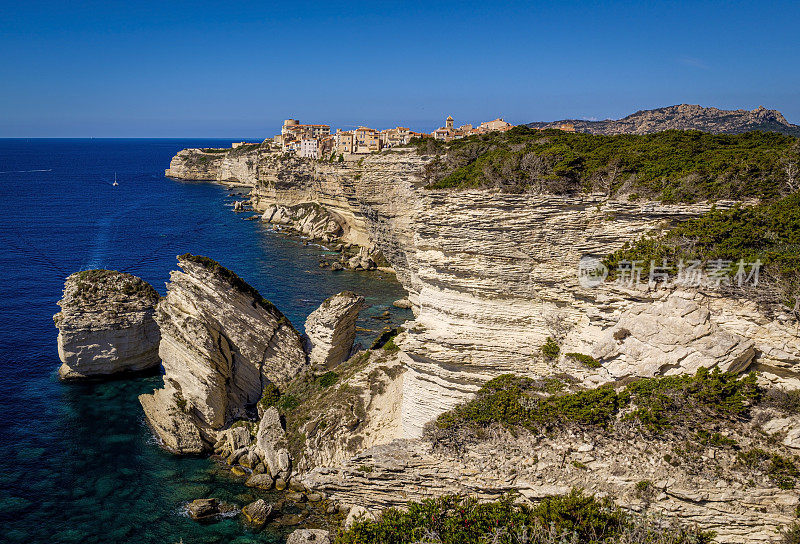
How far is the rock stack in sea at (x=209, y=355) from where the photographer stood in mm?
25219

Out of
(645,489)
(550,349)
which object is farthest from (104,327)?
(645,489)

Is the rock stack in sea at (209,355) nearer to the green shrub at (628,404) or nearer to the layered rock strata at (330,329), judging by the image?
the layered rock strata at (330,329)

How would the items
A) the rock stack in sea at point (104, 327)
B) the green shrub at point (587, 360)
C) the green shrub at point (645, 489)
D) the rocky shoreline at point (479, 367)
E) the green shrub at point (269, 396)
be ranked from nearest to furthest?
the green shrub at point (645, 489) < the rocky shoreline at point (479, 367) < the green shrub at point (587, 360) < the green shrub at point (269, 396) < the rock stack in sea at point (104, 327)

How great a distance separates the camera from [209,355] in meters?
25.2

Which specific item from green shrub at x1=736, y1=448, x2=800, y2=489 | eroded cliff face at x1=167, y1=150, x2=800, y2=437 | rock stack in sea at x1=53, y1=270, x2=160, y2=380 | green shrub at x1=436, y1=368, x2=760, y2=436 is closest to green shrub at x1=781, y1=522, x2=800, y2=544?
green shrub at x1=736, y1=448, x2=800, y2=489

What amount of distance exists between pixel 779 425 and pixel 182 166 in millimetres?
163068

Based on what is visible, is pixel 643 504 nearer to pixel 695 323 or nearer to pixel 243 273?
pixel 695 323

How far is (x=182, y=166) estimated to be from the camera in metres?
150

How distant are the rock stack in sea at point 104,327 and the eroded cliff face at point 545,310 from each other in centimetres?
2087

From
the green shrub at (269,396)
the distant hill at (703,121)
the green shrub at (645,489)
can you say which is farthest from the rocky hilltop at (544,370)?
the distant hill at (703,121)

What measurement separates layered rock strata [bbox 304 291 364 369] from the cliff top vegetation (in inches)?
365

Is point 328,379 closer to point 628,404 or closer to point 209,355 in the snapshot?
point 209,355

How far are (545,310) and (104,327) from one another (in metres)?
27.8

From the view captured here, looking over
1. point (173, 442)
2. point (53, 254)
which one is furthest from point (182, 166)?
point (173, 442)
